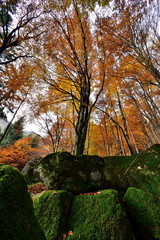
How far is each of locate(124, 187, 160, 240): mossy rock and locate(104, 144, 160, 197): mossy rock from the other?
395mm

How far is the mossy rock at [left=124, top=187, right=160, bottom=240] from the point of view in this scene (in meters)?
1.85

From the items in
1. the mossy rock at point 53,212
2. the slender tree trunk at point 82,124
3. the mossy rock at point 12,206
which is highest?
the slender tree trunk at point 82,124

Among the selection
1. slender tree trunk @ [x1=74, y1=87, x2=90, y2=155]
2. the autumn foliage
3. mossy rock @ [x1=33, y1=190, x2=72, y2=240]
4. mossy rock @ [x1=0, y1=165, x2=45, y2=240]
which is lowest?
mossy rock @ [x1=33, y1=190, x2=72, y2=240]

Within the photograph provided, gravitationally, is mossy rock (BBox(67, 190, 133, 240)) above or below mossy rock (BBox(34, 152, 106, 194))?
below

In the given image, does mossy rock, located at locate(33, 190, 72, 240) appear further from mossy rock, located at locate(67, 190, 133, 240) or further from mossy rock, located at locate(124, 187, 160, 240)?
mossy rock, located at locate(124, 187, 160, 240)

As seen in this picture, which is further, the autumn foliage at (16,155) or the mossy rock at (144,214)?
the autumn foliage at (16,155)

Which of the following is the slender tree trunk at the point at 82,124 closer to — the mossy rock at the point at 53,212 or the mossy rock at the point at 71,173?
the mossy rock at the point at 71,173

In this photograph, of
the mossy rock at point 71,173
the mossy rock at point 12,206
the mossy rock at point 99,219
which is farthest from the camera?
the mossy rock at point 71,173

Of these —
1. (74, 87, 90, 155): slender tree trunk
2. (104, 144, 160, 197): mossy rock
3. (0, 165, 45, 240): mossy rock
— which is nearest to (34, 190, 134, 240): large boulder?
(104, 144, 160, 197): mossy rock

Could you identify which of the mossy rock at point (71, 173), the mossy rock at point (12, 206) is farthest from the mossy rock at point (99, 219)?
the mossy rock at point (12, 206)

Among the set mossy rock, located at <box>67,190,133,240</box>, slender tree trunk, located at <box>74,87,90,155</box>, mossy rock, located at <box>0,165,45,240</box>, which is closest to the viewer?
mossy rock, located at <box>0,165,45,240</box>

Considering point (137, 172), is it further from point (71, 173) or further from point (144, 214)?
point (71, 173)

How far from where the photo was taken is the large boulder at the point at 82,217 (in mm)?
1698

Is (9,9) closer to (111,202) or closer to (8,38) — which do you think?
(8,38)
